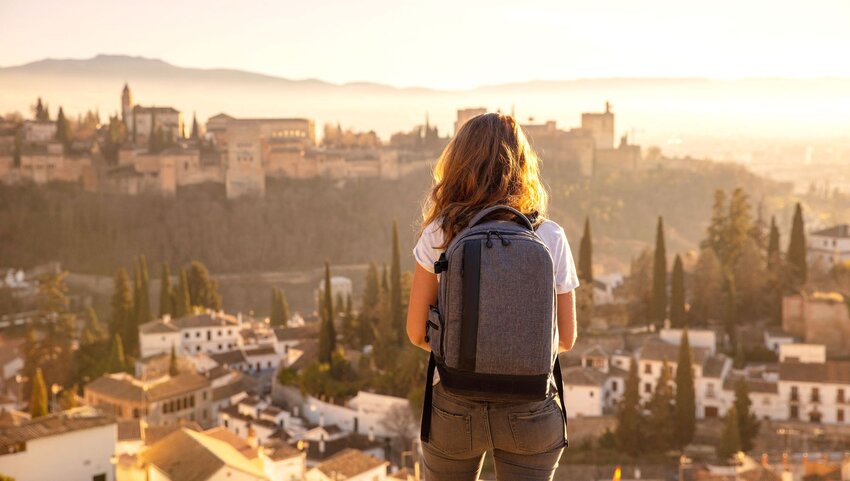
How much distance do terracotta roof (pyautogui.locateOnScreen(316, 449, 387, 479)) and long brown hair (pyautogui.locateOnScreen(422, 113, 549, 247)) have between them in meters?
10.9

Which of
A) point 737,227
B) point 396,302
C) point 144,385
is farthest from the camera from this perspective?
point 737,227

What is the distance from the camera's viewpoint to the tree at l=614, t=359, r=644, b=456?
14.7 metres

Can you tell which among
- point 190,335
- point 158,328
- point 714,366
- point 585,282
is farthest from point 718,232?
point 158,328

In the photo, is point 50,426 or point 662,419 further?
point 662,419

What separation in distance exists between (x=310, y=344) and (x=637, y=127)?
2622cm

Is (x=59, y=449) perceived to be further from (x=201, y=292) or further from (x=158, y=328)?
(x=201, y=292)

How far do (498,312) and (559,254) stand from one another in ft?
0.66

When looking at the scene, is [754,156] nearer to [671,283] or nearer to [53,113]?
[671,283]

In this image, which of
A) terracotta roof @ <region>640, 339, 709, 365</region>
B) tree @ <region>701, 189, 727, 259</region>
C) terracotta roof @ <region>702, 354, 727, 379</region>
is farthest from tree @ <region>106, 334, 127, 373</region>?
tree @ <region>701, 189, 727, 259</region>

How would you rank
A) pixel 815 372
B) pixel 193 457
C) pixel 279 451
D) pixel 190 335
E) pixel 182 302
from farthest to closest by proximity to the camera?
pixel 182 302 < pixel 190 335 < pixel 815 372 < pixel 279 451 < pixel 193 457

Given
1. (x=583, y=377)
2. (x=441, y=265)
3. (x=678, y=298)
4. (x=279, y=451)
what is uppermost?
(x=441, y=265)

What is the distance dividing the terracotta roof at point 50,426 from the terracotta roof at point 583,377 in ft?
24.3

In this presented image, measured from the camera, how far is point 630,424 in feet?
48.4

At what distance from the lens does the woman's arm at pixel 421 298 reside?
1988mm
